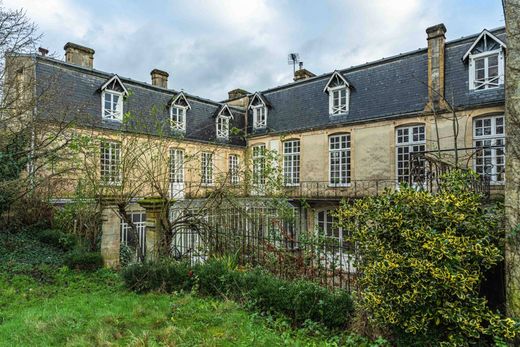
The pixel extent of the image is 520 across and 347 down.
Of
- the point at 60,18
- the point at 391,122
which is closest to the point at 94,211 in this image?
the point at 60,18

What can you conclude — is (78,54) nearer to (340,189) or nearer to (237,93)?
(237,93)

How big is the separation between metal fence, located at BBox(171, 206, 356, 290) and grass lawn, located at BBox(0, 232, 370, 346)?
1.41 metres

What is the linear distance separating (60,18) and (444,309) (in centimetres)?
1049

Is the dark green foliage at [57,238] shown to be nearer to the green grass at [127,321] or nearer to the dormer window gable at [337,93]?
the green grass at [127,321]

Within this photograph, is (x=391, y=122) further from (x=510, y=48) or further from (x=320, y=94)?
(x=510, y=48)

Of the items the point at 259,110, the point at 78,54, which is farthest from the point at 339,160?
the point at 78,54

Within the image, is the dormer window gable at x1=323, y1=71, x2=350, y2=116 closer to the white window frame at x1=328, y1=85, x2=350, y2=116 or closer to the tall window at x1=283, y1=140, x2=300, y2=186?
the white window frame at x1=328, y1=85, x2=350, y2=116

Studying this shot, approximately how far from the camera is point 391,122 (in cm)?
1590

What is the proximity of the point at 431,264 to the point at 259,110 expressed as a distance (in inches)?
756

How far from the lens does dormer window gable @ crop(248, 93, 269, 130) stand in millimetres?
21500

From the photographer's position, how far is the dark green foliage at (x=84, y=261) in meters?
9.30

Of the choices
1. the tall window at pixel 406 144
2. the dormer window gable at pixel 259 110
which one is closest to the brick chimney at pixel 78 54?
the dormer window gable at pixel 259 110

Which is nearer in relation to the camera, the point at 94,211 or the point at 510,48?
the point at 510,48

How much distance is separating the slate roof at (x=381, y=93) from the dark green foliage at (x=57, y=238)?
12.5m
